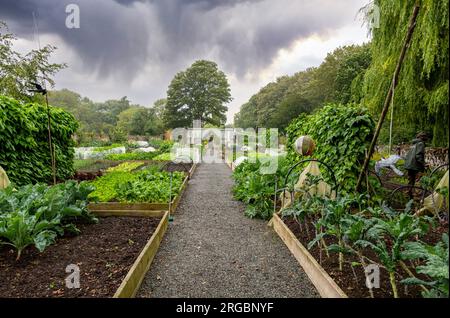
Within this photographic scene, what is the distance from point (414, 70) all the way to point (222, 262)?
23.3ft

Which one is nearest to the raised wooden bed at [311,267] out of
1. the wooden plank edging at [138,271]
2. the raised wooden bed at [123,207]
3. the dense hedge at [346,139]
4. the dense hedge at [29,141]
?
the dense hedge at [346,139]

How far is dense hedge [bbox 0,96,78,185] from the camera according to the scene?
5988 millimetres

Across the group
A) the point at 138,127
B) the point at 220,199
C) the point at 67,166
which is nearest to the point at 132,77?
the point at 67,166

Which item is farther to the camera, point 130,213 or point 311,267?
point 130,213

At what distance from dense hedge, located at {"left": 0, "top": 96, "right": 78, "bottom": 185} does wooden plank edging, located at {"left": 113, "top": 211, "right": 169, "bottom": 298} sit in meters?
4.23

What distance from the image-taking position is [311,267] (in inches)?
128

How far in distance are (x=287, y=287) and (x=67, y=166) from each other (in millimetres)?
7843

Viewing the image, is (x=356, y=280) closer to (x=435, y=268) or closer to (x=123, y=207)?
(x=435, y=268)

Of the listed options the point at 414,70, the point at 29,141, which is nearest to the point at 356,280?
the point at 414,70

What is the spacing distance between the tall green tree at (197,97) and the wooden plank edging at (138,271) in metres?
38.3

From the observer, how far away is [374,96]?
26.5 ft

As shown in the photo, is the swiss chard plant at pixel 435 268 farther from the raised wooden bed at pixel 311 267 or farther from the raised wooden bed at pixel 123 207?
the raised wooden bed at pixel 123 207

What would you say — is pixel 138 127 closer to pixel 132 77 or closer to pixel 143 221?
pixel 132 77

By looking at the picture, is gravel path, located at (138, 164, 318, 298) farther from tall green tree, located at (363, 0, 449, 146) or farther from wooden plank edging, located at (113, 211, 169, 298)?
tall green tree, located at (363, 0, 449, 146)
